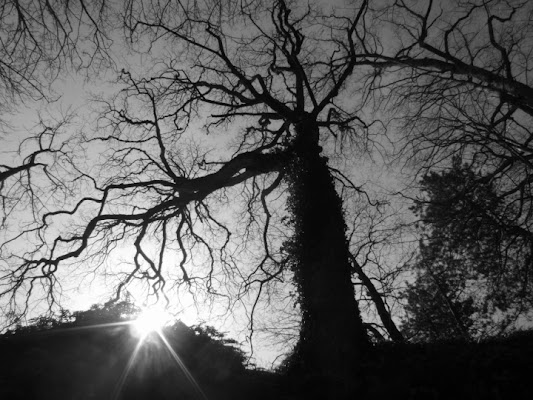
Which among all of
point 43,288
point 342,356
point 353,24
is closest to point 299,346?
point 342,356

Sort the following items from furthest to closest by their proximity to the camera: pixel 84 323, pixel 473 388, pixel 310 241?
pixel 310 241
pixel 84 323
pixel 473 388

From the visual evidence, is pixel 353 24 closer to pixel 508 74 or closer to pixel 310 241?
pixel 508 74

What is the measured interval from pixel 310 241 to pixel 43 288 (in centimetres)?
614

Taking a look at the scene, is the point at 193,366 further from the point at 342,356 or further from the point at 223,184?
the point at 223,184

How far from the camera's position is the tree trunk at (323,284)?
476cm

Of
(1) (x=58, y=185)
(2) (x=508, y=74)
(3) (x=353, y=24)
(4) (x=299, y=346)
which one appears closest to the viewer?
(4) (x=299, y=346)

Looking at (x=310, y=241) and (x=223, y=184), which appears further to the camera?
(x=223, y=184)

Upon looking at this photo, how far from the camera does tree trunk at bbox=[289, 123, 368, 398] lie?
476 cm

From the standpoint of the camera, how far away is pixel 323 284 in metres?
5.46

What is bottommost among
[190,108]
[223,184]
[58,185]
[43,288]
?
[43,288]

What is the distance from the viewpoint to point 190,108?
9133 mm

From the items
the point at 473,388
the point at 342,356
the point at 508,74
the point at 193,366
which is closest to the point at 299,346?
the point at 342,356

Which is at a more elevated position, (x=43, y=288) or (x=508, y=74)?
(x=508, y=74)

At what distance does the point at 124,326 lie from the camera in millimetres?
4984
